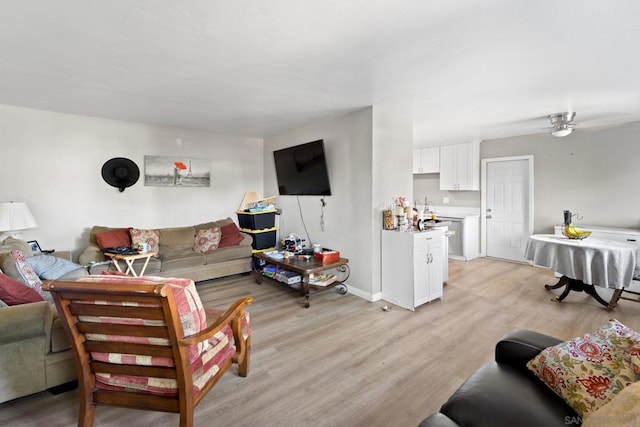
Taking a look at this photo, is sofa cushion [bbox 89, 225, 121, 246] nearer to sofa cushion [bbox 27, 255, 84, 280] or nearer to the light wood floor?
sofa cushion [bbox 27, 255, 84, 280]

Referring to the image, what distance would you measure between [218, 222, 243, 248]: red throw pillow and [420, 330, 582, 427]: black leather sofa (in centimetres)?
389

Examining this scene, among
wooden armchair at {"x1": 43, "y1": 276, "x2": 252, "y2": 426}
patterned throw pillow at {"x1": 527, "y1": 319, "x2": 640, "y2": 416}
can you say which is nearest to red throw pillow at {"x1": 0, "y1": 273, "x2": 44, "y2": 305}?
wooden armchair at {"x1": 43, "y1": 276, "x2": 252, "y2": 426}

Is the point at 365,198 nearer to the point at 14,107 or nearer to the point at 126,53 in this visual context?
the point at 126,53

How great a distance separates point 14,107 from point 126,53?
2602 millimetres

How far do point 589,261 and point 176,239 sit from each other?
522cm

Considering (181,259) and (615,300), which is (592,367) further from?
(181,259)

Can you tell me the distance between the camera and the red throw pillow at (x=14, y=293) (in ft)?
6.06

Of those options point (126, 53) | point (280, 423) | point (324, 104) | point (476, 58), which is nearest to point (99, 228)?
point (126, 53)

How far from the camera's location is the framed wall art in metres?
4.42

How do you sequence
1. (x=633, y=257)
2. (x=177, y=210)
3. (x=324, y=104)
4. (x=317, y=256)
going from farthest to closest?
(x=177, y=210), (x=317, y=256), (x=324, y=104), (x=633, y=257)

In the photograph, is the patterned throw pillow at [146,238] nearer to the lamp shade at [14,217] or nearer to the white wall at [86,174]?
the white wall at [86,174]

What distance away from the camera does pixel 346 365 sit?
223 centimetres

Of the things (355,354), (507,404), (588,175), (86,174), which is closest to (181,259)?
(86,174)

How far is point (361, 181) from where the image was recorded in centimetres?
362
